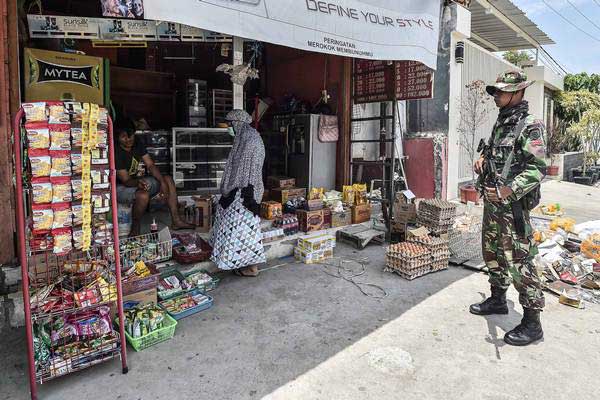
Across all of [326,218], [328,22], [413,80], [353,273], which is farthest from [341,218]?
[328,22]

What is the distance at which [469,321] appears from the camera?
11.6 ft

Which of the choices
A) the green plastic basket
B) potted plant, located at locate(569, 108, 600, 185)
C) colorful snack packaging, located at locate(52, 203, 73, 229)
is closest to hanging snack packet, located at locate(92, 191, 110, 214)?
colorful snack packaging, located at locate(52, 203, 73, 229)

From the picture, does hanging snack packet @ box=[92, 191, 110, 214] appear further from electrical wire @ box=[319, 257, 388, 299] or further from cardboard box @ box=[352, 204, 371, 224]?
cardboard box @ box=[352, 204, 371, 224]

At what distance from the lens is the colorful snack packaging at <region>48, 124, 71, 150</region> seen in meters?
2.39

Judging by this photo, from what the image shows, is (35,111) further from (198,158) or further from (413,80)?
(413,80)

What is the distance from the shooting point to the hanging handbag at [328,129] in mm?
6801

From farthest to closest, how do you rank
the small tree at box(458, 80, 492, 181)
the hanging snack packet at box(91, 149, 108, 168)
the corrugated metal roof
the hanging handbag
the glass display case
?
the corrugated metal roof → the small tree at box(458, 80, 492, 181) → the hanging handbag → the glass display case → the hanging snack packet at box(91, 149, 108, 168)

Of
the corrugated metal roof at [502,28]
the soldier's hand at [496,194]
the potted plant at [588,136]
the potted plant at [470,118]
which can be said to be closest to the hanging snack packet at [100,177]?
the soldier's hand at [496,194]

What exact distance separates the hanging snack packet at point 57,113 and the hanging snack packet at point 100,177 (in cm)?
34

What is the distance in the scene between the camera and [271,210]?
552 centimetres

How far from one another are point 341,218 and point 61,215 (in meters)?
4.22

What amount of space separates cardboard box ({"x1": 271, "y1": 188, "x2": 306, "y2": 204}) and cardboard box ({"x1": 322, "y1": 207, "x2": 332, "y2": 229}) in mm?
555

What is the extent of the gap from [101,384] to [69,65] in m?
3.65

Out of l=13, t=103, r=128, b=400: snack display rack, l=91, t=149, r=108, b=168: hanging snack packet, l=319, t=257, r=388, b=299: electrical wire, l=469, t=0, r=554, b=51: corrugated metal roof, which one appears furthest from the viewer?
l=469, t=0, r=554, b=51: corrugated metal roof
